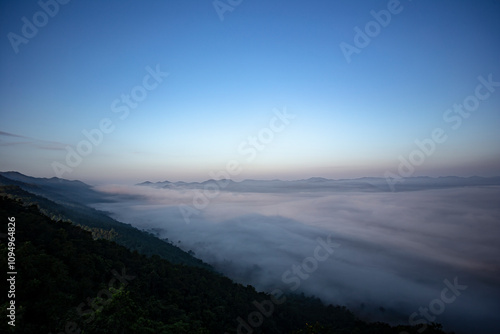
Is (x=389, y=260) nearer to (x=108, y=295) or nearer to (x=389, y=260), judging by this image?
(x=389, y=260)

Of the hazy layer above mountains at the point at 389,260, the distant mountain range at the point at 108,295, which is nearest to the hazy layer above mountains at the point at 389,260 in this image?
the hazy layer above mountains at the point at 389,260

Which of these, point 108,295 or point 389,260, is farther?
point 389,260

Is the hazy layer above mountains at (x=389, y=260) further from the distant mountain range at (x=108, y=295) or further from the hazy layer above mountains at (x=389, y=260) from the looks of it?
the distant mountain range at (x=108, y=295)

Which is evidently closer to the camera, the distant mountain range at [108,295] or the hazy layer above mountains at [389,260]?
the distant mountain range at [108,295]

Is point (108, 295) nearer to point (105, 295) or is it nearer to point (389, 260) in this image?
point (105, 295)

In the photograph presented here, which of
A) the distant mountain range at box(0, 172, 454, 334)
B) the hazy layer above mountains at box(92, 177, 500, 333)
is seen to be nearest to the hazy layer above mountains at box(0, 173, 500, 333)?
the hazy layer above mountains at box(92, 177, 500, 333)

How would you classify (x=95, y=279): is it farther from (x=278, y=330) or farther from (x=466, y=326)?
(x=466, y=326)

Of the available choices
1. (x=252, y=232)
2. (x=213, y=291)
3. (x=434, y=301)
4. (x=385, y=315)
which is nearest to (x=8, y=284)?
(x=213, y=291)

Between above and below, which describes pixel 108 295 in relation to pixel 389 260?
above

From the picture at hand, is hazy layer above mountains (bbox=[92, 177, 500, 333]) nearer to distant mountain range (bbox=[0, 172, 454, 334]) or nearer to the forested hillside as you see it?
distant mountain range (bbox=[0, 172, 454, 334])

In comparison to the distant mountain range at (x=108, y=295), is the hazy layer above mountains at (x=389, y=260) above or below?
below

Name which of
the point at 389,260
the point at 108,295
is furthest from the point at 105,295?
the point at 389,260

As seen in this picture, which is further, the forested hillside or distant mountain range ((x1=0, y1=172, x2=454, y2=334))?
distant mountain range ((x1=0, y1=172, x2=454, y2=334))
